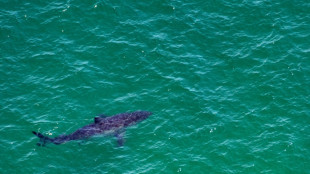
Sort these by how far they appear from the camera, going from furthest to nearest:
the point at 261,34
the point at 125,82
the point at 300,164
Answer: the point at 261,34 → the point at 125,82 → the point at 300,164

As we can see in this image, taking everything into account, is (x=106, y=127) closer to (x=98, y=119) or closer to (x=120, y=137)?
(x=98, y=119)

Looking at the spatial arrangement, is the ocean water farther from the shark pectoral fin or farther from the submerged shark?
the submerged shark

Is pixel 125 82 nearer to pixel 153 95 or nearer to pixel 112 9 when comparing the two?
pixel 153 95

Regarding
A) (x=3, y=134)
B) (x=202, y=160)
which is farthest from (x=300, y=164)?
(x=3, y=134)

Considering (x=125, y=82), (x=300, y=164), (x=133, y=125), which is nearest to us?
(x=300, y=164)

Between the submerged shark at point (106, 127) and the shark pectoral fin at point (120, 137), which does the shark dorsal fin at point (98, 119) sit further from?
the shark pectoral fin at point (120, 137)

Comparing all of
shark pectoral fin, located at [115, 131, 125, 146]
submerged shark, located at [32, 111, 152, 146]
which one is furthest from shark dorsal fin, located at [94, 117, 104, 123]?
shark pectoral fin, located at [115, 131, 125, 146]
